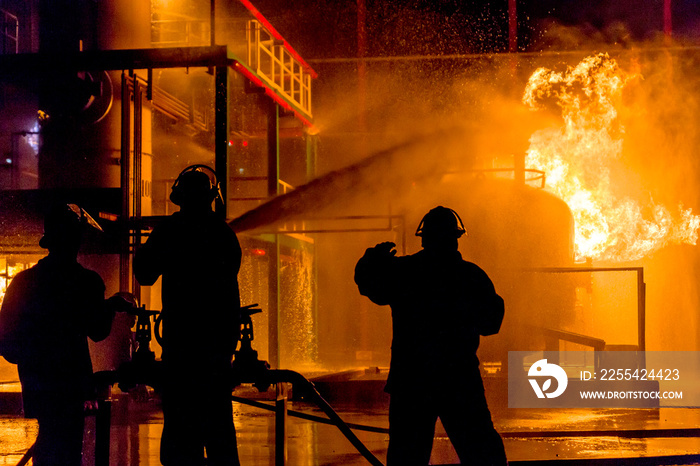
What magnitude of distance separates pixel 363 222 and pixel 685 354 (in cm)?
938

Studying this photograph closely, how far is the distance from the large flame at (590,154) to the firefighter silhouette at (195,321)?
16.1 meters

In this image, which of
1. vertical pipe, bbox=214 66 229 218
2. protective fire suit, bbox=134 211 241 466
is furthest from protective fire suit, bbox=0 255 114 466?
vertical pipe, bbox=214 66 229 218

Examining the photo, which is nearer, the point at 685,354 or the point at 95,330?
the point at 95,330

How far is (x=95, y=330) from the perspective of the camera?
3637 millimetres

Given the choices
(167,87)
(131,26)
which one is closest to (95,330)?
(131,26)

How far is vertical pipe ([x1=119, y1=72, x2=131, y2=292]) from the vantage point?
1101 cm

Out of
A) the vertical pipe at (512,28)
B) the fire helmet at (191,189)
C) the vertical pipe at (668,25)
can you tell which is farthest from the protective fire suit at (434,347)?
the vertical pipe at (668,25)

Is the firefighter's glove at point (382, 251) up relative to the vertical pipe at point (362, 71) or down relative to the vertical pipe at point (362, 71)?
down

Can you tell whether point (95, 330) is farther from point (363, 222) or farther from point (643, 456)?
point (363, 222)

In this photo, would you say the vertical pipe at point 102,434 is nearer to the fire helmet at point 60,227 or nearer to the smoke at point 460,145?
the fire helmet at point 60,227

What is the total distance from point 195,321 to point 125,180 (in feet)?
28.2

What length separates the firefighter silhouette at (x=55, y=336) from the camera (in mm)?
3395

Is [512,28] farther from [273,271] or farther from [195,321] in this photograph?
[195,321]

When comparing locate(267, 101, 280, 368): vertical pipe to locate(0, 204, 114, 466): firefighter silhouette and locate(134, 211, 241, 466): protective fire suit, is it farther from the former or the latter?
locate(134, 211, 241, 466): protective fire suit
